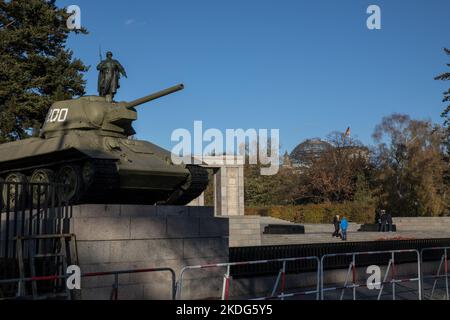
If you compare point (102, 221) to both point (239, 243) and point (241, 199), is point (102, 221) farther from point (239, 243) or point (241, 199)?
point (241, 199)

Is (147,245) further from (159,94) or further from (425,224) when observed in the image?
(425,224)

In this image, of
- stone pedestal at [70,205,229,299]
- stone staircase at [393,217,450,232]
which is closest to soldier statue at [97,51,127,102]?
stone pedestal at [70,205,229,299]

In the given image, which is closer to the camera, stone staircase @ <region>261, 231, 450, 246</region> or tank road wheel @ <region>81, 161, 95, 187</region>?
tank road wheel @ <region>81, 161, 95, 187</region>

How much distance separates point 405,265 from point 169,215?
27.4 feet

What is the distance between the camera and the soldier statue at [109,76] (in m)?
14.2

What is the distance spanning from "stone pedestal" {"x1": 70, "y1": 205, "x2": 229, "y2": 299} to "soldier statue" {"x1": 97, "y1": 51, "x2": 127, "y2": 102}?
4107 mm

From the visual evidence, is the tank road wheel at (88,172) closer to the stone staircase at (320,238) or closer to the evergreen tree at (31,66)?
the stone staircase at (320,238)

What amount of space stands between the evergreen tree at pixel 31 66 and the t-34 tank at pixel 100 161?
1747cm

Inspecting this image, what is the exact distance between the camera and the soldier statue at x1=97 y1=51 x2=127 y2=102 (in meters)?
14.2

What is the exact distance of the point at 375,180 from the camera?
55344mm

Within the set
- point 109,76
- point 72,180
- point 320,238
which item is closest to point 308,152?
point 320,238

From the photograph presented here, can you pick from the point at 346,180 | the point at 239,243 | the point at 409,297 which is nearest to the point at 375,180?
the point at 346,180

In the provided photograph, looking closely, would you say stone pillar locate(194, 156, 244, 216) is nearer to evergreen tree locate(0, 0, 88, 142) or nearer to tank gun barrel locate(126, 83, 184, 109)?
evergreen tree locate(0, 0, 88, 142)
